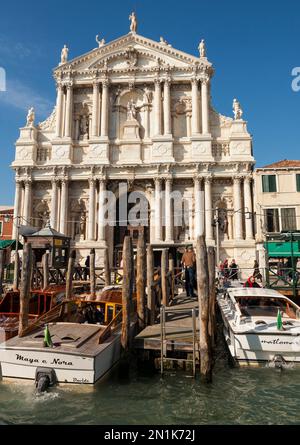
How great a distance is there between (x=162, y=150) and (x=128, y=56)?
7.58 metres

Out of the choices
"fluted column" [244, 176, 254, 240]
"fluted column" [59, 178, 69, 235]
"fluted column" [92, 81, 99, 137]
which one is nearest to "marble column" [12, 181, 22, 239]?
"fluted column" [59, 178, 69, 235]

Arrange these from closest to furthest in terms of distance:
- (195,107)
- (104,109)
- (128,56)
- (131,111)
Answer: (195,107)
(104,109)
(131,111)
(128,56)

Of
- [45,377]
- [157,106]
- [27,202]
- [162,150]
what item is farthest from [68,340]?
[157,106]

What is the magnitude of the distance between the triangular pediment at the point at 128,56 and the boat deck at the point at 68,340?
21.5m

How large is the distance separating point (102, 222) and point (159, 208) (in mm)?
3900

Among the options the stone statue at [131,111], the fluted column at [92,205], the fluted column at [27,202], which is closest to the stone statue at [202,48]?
the stone statue at [131,111]

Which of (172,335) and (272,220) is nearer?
(172,335)

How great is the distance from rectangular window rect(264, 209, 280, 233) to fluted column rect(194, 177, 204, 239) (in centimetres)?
406

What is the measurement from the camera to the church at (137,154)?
77.6 feet

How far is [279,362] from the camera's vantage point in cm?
816

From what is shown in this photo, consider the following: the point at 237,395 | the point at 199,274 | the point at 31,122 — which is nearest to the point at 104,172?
the point at 31,122

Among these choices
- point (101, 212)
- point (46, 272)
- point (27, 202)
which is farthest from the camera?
point (27, 202)

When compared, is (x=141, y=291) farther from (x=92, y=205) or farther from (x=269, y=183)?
(x=92, y=205)

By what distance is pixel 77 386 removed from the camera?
7.00m
